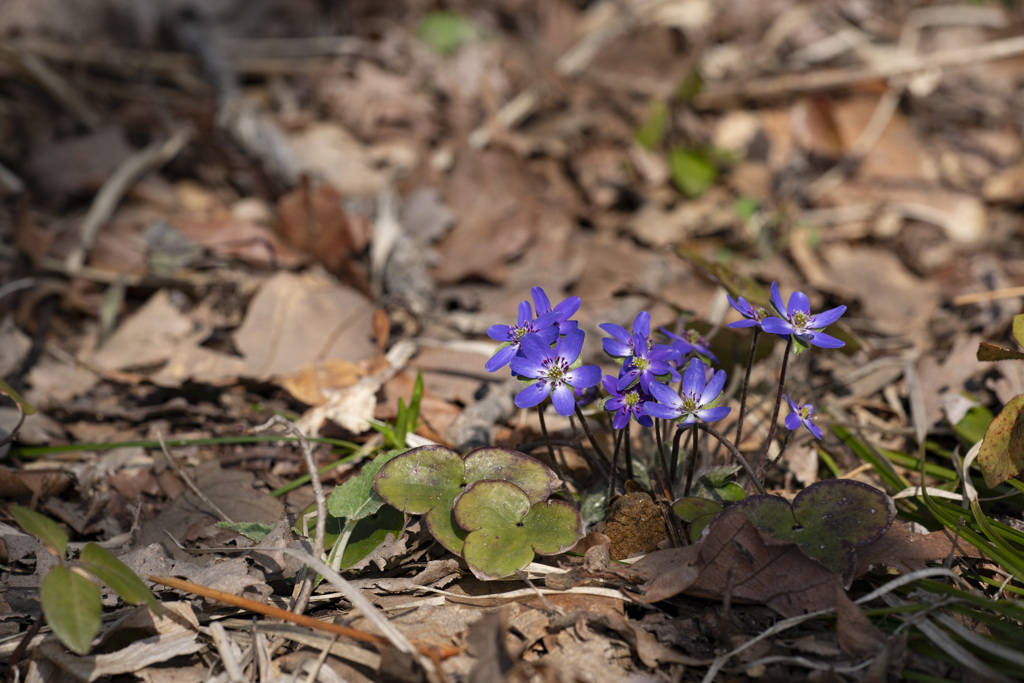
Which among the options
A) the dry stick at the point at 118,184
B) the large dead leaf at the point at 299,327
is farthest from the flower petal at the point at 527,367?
the dry stick at the point at 118,184

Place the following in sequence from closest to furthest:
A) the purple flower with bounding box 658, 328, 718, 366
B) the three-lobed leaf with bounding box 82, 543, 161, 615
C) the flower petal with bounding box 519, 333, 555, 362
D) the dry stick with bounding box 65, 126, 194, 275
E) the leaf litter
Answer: the three-lobed leaf with bounding box 82, 543, 161, 615, the flower petal with bounding box 519, 333, 555, 362, the leaf litter, the purple flower with bounding box 658, 328, 718, 366, the dry stick with bounding box 65, 126, 194, 275

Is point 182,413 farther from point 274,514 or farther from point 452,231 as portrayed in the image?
point 452,231

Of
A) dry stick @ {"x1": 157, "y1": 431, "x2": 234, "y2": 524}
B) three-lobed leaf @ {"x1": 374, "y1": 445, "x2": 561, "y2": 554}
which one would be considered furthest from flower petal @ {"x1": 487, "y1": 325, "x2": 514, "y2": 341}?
dry stick @ {"x1": 157, "y1": 431, "x2": 234, "y2": 524}

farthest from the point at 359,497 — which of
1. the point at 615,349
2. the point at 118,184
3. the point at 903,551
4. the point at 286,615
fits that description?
the point at 118,184

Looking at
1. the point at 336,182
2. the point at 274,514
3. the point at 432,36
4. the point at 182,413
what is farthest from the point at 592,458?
the point at 432,36

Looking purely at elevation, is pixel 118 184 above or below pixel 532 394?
below

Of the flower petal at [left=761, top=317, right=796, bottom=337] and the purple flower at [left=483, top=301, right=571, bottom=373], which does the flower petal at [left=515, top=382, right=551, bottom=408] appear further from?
the flower petal at [left=761, top=317, right=796, bottom=337]

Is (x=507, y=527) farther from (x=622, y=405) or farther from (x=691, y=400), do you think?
(x=691, y=400)
